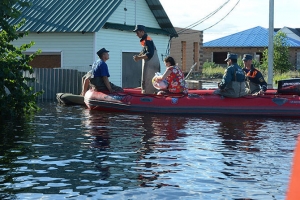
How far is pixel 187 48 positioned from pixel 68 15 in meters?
21.8

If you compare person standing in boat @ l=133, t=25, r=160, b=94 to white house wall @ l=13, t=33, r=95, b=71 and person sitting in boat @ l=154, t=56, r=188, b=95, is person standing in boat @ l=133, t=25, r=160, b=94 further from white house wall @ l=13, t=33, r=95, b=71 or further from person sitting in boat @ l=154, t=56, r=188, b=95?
white house wall @ l=13, t=33, r=95, b=71

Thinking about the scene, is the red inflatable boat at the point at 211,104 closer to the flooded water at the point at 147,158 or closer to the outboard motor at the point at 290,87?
the outboard motor at the point at 290,87

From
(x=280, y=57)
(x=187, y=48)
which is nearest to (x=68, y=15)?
(x=187, y=48)

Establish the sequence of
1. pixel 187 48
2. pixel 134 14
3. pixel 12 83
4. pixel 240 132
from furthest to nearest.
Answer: pixel 187 48 < pixel 134 14 < pixel 12 83 < pixel 240 132

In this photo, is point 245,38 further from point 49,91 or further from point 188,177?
point 188,177

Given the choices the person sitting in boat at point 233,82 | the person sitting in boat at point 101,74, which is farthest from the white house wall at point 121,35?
the person sitting in boat at point 233,82

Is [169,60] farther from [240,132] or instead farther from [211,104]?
[240,132]

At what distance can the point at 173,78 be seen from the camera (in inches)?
704

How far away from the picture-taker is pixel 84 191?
717cm

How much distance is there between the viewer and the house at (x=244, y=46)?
6047 centimetres

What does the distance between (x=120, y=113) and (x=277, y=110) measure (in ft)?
15.4

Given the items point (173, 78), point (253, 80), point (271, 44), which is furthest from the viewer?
point (271, 44)

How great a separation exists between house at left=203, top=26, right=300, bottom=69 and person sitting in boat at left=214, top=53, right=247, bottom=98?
42.4 meters

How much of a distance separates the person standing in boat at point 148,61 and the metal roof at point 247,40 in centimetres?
4234
